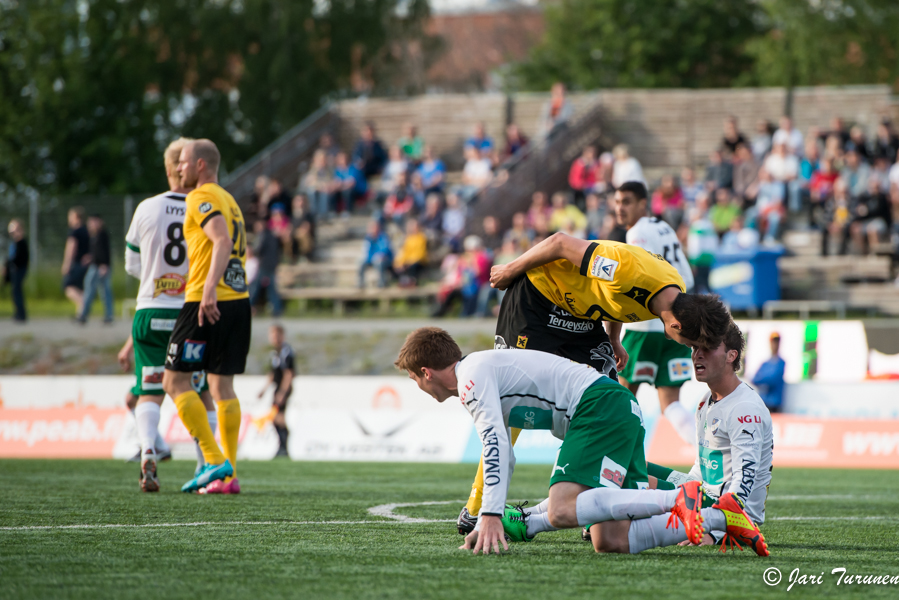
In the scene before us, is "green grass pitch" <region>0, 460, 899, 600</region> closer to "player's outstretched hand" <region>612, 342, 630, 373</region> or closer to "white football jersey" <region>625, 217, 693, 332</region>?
"player's outstretched hand" <region>612, 342, 630, 373</region>

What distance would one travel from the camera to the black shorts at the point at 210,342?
729 cm

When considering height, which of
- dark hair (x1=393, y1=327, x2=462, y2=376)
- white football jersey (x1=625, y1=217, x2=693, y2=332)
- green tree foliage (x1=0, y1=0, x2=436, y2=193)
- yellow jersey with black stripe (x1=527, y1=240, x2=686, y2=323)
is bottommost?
dark hair (x1=393, y1=327, x2=462, y2=376)

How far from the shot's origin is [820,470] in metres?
12.0

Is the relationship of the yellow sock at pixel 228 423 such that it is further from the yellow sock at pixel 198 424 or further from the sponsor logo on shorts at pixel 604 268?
the sponsor logo on shorts at pixel 604 268

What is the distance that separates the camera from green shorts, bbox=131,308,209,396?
778 centimetres

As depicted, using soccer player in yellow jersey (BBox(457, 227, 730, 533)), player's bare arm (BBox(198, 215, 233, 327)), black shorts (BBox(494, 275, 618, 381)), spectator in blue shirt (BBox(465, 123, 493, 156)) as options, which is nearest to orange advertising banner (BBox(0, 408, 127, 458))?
player's bare arm (BBox(198, 215, 233, 327))

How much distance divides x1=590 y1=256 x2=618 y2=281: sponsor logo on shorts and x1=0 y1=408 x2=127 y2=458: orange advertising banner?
10.6 metres

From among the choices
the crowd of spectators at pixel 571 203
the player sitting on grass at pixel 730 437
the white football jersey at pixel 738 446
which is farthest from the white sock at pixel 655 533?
the crowd of spectators at pixel 571 203

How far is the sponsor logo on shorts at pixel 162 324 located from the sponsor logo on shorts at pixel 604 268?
3820 mm

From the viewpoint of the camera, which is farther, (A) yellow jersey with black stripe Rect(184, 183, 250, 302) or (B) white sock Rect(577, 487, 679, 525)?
(A) yellow jersey with black stripe Rect(184, 183, 250, 302)

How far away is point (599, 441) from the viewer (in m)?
4.98

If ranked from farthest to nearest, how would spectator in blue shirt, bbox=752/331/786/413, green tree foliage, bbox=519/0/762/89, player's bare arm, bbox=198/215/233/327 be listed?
green tree foliage, bbox=519/0/762/89
spectator in blue shirt, bbox=752/331/786/413
player's bare arm, bbox=198/215/233/327

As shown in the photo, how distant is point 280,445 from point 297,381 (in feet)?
3.47

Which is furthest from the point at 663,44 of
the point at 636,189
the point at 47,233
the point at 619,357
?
the point at 619,357
